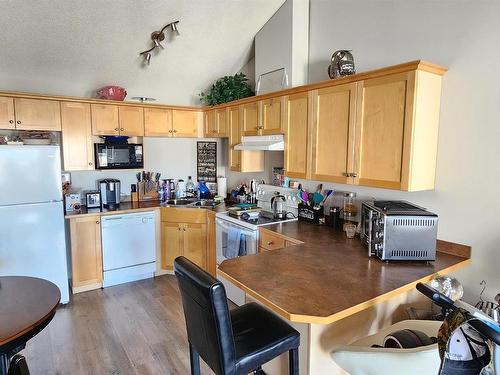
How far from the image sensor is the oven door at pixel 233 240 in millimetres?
2988

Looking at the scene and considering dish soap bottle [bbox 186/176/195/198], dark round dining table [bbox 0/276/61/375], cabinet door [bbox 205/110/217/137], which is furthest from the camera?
dish soap bottle [bbox 186/176/195/198]

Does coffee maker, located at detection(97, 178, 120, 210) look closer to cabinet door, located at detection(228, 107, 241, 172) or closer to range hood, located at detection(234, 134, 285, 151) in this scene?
cabinet door, located at detection(228, 107, 241, 172)

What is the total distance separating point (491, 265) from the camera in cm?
197

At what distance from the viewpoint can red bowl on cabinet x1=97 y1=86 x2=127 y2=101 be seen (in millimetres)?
3764

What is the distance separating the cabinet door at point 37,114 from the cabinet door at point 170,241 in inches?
64.1

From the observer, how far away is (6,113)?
10.7ft

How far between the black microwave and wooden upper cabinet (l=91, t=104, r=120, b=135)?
0.16 meters

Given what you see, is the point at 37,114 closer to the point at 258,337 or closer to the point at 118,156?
the point at 118,156

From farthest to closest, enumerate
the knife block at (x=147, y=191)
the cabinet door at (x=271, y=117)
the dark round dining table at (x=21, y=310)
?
the knife block at (x=147, y=191) < the cabinet door at (x=271, y=117) < the dark round dining table at (x=21, y=310)

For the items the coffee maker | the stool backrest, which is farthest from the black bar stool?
the coffee maker

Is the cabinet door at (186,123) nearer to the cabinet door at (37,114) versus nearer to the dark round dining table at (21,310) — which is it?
the cabinet door at (37,114)

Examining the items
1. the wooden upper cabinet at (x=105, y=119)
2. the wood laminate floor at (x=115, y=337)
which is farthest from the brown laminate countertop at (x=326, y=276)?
the wooden upper cabinet at (x=105, y=119)

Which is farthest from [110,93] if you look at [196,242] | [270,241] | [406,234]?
[406,234]

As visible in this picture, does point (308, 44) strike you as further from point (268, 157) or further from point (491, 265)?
point (491, 265)
